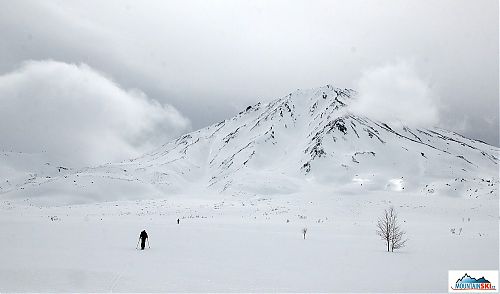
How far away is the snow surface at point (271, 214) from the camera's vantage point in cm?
1498

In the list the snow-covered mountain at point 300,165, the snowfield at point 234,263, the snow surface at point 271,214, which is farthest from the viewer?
the snow-covered mountain at point 300,165

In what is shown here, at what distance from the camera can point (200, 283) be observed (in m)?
13.4

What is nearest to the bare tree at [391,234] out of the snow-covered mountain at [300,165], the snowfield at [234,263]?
the snowfield at [234,263]

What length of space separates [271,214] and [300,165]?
76.8 m

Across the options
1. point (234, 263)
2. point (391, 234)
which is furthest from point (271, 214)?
point (234, 263)

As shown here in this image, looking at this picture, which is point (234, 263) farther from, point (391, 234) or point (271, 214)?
point (271, 214)

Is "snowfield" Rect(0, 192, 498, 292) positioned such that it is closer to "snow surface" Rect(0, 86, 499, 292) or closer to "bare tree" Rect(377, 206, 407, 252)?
"snow surface" Rect(0, 86, 499, 292)

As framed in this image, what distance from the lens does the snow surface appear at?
1498cm

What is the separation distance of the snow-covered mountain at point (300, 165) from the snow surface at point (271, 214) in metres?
0.73

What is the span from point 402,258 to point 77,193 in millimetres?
96567

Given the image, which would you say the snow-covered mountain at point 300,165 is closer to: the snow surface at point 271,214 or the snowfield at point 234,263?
the snow surface at point 271,214

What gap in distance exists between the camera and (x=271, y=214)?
58125 mm

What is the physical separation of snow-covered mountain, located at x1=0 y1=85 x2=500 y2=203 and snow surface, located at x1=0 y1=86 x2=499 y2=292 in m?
0.73

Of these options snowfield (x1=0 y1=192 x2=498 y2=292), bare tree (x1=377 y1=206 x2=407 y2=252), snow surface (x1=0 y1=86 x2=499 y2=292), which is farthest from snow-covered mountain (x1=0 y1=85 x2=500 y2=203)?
snowfield (x1=0 y1=192 x2=498 y2=292)
